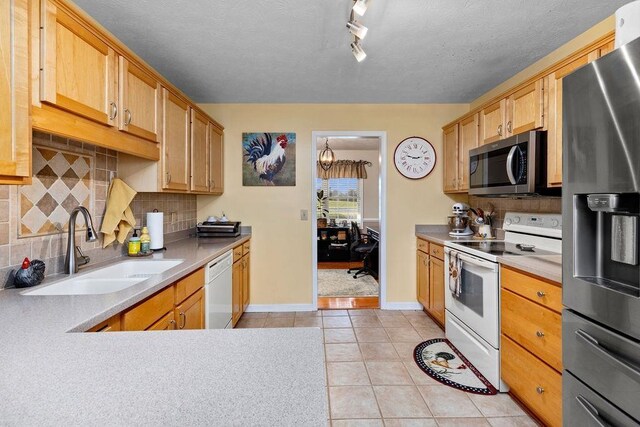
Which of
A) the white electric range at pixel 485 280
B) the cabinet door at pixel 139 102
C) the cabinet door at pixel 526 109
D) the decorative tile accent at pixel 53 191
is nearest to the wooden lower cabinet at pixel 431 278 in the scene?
the white electric range at pixel 485 280

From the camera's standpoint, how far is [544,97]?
2035 millimetres

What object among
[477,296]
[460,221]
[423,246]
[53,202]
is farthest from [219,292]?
[460,221]

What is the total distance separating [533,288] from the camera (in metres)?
1.70

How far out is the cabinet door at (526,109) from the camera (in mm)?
2076

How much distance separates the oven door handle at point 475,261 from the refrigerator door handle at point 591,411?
36.5 inches

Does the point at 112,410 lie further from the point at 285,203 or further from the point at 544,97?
the point at 285,203

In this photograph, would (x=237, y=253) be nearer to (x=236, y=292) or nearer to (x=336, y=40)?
(x=236, y=292)

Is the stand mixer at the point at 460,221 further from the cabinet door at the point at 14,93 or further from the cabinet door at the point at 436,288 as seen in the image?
the cabinet door at the point at 14,93

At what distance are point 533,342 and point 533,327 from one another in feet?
0.27

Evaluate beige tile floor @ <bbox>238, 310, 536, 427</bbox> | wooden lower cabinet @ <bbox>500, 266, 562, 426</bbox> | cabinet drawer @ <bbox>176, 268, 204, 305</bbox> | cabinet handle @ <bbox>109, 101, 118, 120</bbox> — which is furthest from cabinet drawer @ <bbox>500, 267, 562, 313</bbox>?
cabinet handle @ <bbox>109, 101, 118, 120</bbox>

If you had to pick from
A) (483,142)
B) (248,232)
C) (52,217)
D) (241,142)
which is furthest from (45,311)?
(483,142)

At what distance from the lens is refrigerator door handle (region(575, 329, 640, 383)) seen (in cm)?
97

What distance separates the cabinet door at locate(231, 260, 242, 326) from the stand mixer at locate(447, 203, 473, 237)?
2210mm

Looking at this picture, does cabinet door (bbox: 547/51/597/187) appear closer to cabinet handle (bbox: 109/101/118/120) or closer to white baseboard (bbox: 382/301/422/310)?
white baseboard (bbox: 382/301/422/310)
